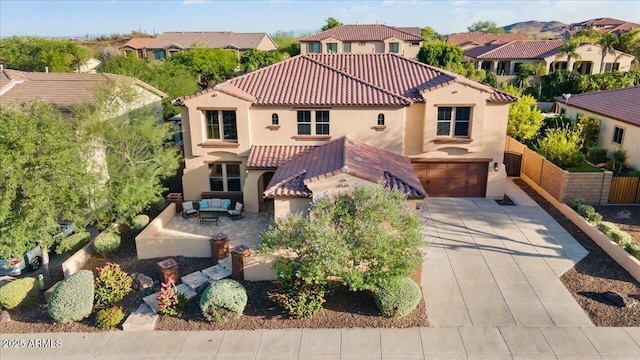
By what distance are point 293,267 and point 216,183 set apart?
11.4 m

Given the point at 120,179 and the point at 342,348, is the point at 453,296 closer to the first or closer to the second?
the point at 342,348

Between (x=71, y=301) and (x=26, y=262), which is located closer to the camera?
(x=71, y=301)

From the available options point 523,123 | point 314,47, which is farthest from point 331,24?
point 523,123

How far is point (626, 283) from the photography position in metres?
15.8

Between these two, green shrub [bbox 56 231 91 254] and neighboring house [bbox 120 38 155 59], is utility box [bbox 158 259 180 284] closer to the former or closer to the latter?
green shrub [bbox 56 231 91 254]

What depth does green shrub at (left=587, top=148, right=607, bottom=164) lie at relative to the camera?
88.4 feet

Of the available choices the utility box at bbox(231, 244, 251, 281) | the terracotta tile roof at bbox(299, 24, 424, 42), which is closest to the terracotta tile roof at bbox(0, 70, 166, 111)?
the utility box at bbox(231, 244, 251, 281)

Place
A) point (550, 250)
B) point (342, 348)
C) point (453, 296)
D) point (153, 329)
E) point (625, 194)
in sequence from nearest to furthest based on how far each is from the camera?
point (342, 348), point (153, 329), point (453, 296), point (550, 250), point (625, 194)

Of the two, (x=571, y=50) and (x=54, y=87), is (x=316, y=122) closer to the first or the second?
(x=54, y=87)

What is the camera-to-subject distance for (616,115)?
2670cm

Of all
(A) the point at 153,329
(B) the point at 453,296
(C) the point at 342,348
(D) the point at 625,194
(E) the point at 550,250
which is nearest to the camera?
(C) the point at 342,348

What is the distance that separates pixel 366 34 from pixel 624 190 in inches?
2148

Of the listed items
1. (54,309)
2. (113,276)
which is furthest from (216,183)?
(54,309)

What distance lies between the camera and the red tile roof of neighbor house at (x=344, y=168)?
57.7 ft
